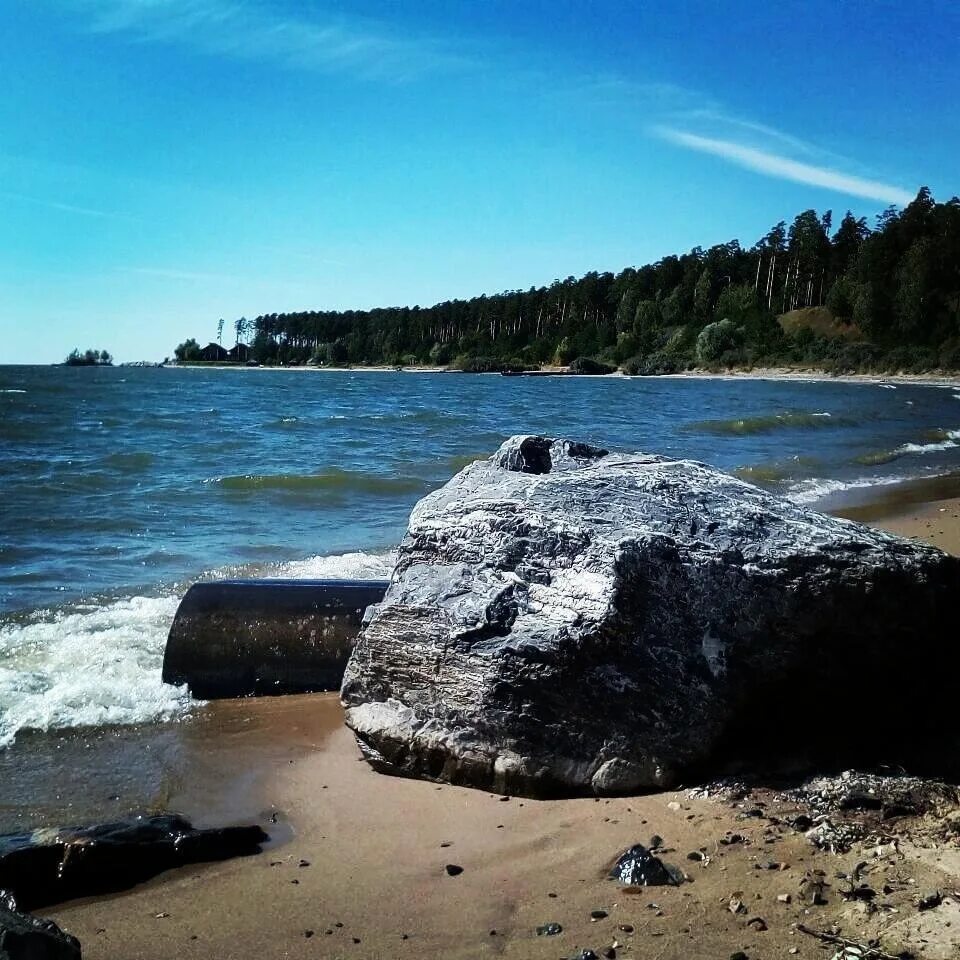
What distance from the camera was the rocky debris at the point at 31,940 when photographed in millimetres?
2090

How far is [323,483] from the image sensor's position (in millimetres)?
14789

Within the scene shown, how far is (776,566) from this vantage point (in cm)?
390

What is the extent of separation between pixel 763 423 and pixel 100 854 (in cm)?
2691

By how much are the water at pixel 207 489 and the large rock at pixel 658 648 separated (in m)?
2.06

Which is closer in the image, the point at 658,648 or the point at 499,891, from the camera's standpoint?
the point at 499,891

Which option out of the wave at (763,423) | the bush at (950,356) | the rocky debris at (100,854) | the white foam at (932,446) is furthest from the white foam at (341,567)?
the bush at (950,356)

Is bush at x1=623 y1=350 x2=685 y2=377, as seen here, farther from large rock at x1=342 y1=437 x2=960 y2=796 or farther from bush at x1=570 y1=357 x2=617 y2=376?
large rock at x1=342 y1=437 x2=960 y2=796

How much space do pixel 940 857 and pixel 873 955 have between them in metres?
0.70

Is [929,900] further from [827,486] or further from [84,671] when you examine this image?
[827,486]

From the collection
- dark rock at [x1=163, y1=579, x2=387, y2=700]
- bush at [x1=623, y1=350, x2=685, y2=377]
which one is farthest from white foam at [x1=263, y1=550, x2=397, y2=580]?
bush at [x1=623, y1=350, x2=685, y2=377]

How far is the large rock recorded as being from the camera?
152 inches

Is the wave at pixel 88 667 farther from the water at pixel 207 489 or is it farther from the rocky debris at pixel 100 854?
the rocky debris at pixel 100 854

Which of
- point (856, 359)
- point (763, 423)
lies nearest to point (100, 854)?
point (763, 423)

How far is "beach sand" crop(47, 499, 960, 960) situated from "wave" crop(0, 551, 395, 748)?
1.73m
